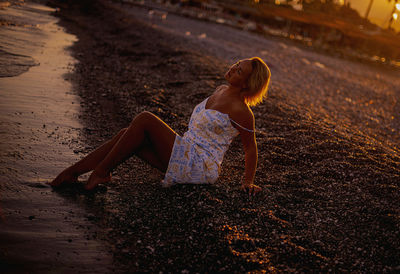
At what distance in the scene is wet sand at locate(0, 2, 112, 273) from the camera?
2.39 metres

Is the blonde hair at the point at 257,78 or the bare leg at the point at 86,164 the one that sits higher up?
the blonde hair at the point at 257,78

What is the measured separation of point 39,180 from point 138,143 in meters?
1.13

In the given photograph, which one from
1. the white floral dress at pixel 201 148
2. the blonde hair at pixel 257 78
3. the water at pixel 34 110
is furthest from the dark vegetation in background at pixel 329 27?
the white floral dress at pixel 201 148

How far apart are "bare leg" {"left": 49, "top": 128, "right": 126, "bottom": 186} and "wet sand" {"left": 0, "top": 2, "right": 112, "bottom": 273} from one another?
18 centimetres

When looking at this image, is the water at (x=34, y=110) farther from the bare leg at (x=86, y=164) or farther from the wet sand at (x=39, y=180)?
the bare leg at (x=86, y=164)

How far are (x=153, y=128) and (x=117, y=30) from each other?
513 inches

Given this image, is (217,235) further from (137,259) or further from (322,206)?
(322,206)

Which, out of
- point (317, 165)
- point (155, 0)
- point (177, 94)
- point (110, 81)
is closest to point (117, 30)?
point (110, 81)

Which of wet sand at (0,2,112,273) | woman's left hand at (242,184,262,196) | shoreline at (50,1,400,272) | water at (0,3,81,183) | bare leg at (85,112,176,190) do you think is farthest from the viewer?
water at (0,3,81,183)

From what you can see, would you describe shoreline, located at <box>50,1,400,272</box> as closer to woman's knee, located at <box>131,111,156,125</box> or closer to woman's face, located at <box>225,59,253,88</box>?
woman's knee, located at <box>131,111,156,125</box>

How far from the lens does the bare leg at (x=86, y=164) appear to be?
3.02 metres

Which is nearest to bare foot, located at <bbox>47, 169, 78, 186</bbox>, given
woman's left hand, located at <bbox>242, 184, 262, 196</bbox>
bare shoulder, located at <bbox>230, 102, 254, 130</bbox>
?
bare shoulder, located at <bbox>230, 102, 254, 130</bbox>

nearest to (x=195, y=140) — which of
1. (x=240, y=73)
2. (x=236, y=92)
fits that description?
(x=236, y=92)

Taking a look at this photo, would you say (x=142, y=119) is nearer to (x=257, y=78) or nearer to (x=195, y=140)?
(x=195, y=140)
